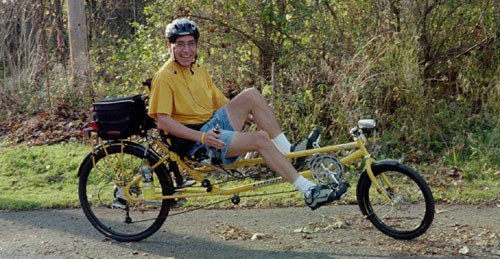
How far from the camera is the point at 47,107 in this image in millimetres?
11625

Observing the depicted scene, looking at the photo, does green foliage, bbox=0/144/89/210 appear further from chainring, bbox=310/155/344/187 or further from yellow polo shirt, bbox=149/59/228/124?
chainring, bbox=310/155/344/187

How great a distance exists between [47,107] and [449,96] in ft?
22.0

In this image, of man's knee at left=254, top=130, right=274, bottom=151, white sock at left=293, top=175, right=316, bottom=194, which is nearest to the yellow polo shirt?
man's knee at left=254, top=130, right=274, bottom=151

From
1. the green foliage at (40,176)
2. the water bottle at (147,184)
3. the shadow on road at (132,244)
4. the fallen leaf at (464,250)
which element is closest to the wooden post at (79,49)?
the green foliage at (40,176)

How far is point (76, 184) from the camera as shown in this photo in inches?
321

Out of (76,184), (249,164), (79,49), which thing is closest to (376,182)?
(249,164)

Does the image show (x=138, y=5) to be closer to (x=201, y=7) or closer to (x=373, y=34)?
(x=201, y=7)

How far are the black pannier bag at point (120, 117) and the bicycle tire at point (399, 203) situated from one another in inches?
77.4

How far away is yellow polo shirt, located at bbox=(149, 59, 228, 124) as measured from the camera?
5.57m

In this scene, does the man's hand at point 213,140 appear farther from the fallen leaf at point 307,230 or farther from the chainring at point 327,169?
the fallen leaf at point 307,230

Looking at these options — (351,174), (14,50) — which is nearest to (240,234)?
(351,174)

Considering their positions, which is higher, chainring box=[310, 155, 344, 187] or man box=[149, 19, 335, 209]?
man box=[149, 19, 335, 209]

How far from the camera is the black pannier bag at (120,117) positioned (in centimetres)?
566

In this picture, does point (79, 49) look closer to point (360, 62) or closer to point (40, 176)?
point (40, 176)
